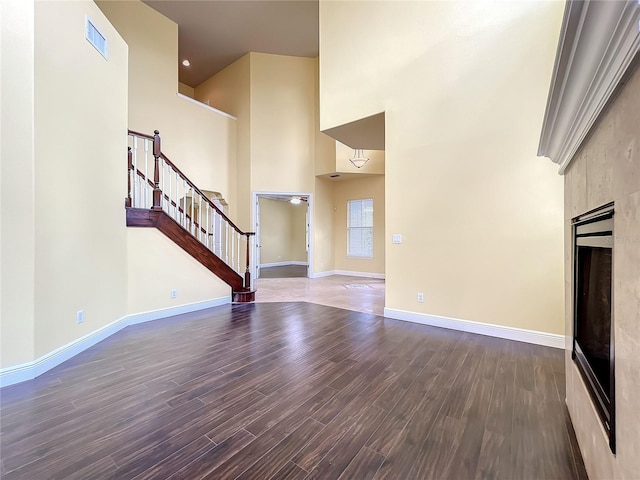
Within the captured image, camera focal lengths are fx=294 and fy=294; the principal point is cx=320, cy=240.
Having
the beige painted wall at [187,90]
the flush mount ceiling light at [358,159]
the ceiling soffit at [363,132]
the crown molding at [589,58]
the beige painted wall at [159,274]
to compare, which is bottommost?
the beige painted wall at [159,274]

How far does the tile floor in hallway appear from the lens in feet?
17.2

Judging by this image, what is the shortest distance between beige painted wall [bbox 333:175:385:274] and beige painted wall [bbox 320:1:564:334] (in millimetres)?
4273

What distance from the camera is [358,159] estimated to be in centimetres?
744

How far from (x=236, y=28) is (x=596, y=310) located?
8.42m

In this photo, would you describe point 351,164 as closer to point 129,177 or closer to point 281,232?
point 281,232

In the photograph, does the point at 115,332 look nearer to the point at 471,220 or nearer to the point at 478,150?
the point at 471,220

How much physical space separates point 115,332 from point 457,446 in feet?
12.4

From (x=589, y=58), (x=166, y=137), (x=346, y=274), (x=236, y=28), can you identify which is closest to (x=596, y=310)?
(x=589, y=58)

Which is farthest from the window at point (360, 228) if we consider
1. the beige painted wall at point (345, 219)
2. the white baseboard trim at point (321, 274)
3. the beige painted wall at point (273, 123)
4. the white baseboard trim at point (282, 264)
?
the white baseboard trim at point (282, 264)

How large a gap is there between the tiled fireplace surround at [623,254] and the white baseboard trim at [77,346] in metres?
3.68

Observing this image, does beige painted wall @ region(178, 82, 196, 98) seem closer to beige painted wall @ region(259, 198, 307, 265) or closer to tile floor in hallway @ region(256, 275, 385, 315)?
beige painted wall @ region(259, 198, 307, 265)

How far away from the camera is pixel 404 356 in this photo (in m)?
2.91

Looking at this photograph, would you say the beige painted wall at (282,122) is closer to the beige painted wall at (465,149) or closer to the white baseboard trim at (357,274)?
the white baseboard trim at (357,274)

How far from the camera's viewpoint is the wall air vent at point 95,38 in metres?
3.09
